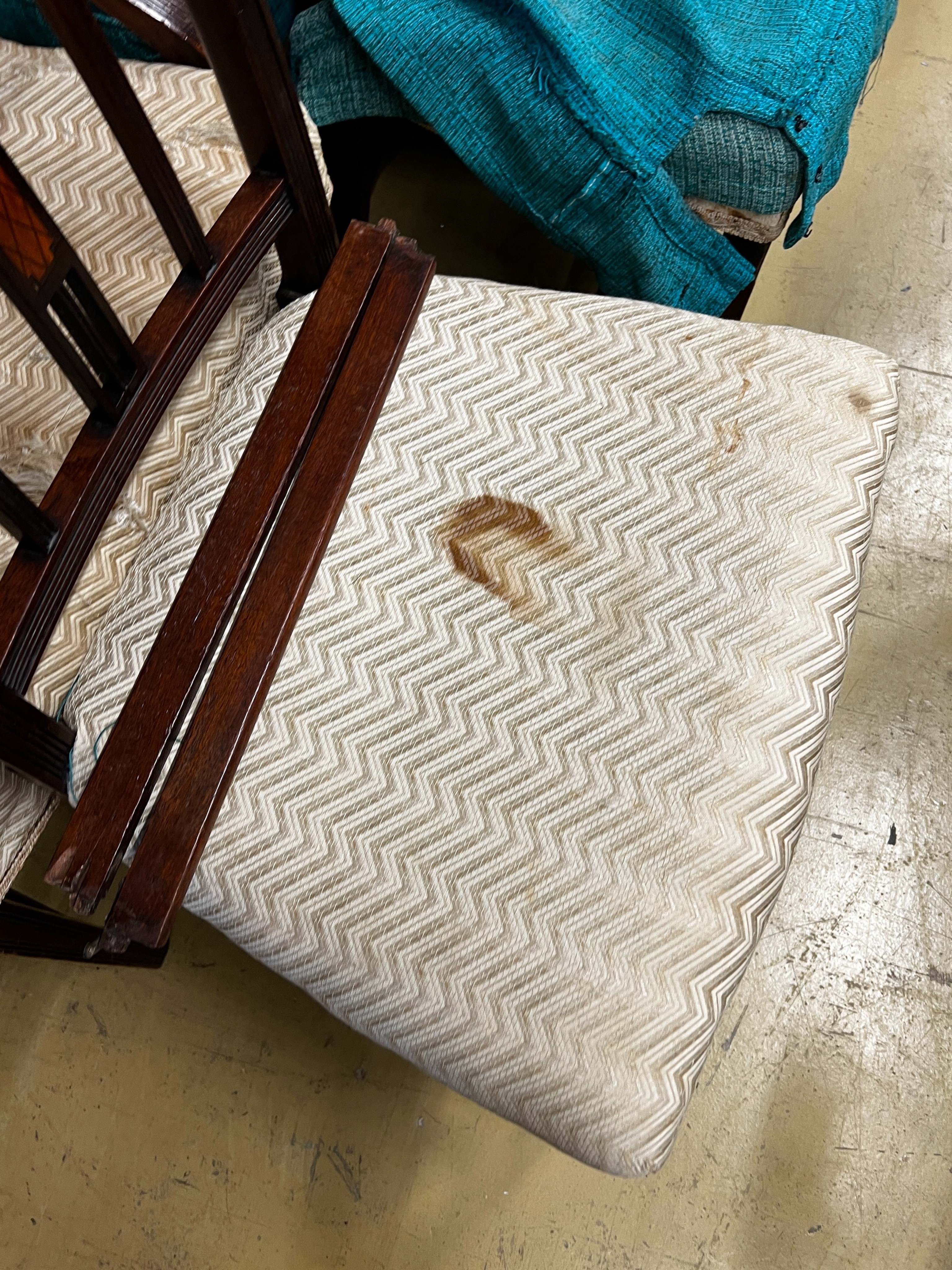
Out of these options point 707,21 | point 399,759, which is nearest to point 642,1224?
point 399,759

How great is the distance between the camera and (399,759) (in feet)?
1.76

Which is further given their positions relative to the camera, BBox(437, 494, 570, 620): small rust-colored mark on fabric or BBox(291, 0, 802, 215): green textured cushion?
BBox(291, 0, 802, 215): green textured cushion

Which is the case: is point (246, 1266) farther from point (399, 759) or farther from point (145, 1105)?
point (399, 759)

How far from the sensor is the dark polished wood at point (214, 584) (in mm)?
375

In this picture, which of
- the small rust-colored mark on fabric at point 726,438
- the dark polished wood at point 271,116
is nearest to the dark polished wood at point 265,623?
the dark polished wood at point 271,116

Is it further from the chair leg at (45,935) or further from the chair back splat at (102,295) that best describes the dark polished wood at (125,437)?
the chair leg at (45,935)

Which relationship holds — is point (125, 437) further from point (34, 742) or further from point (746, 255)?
point (746, 255)

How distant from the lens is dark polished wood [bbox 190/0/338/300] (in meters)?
0.47

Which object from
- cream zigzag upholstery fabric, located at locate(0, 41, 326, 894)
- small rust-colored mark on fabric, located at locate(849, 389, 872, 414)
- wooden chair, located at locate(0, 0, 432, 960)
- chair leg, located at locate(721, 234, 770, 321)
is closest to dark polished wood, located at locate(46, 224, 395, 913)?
wooden chair, located at locate(0, 0, 432, 960)

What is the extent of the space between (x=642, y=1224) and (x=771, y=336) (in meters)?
0.79

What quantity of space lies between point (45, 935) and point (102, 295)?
0.47 meters

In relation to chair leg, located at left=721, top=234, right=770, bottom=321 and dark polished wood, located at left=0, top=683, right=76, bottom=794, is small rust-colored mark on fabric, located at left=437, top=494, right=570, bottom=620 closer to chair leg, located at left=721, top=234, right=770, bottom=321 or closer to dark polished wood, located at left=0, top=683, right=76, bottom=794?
dark polished wood, located at left=0, top=683, right=76, bottom=794

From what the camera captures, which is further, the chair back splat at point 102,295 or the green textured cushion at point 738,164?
the green textured cushion at point 738,164

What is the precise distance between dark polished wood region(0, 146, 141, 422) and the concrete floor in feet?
2.04
